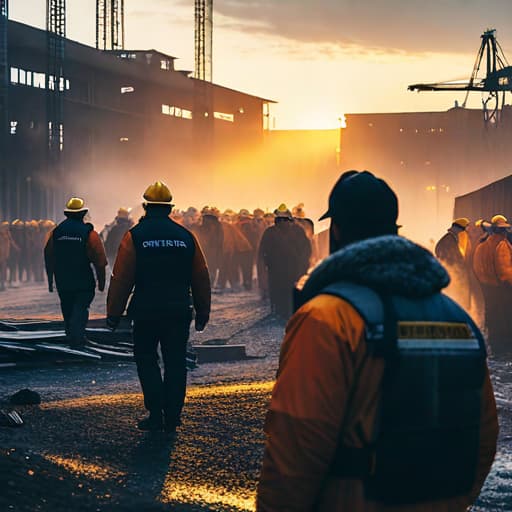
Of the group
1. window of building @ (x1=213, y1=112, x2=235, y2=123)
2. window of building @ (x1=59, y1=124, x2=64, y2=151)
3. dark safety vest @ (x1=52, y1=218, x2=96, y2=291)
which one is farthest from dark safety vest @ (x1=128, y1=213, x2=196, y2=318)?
window of building @ (x1=213, y1=112, x2=235, y2=123)

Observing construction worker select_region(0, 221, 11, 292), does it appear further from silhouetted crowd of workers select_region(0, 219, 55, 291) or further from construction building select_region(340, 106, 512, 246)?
construction building select_region(340, 106, 512, 246)

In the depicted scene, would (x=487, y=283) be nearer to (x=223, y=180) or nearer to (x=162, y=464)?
(x=162, y=464)

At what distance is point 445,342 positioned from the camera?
2.48 metres

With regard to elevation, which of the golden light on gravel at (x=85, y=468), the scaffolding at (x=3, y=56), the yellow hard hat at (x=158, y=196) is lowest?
the golden light on gravel at (x=85, y=468)

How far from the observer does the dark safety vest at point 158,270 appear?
21.3 feet

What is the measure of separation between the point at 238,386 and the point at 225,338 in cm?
434

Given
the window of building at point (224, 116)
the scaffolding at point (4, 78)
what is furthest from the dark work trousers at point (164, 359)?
the window of building at point (224, 116)

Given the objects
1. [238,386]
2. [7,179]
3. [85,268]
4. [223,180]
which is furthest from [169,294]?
[223,180]

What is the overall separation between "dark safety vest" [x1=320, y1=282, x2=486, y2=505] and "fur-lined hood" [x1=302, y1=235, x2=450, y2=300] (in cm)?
3

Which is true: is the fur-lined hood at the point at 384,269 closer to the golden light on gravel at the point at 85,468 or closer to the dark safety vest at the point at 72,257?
the golden light on gravel at the point at 85,468

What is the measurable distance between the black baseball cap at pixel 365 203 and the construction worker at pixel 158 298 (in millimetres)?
3982

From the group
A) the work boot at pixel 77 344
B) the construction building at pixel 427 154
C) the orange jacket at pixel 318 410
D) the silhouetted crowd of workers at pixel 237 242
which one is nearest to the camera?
the orange jacket at pixel 318 410

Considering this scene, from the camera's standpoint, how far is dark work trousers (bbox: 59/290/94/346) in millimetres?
10070

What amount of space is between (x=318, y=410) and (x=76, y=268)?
794 centimetres
